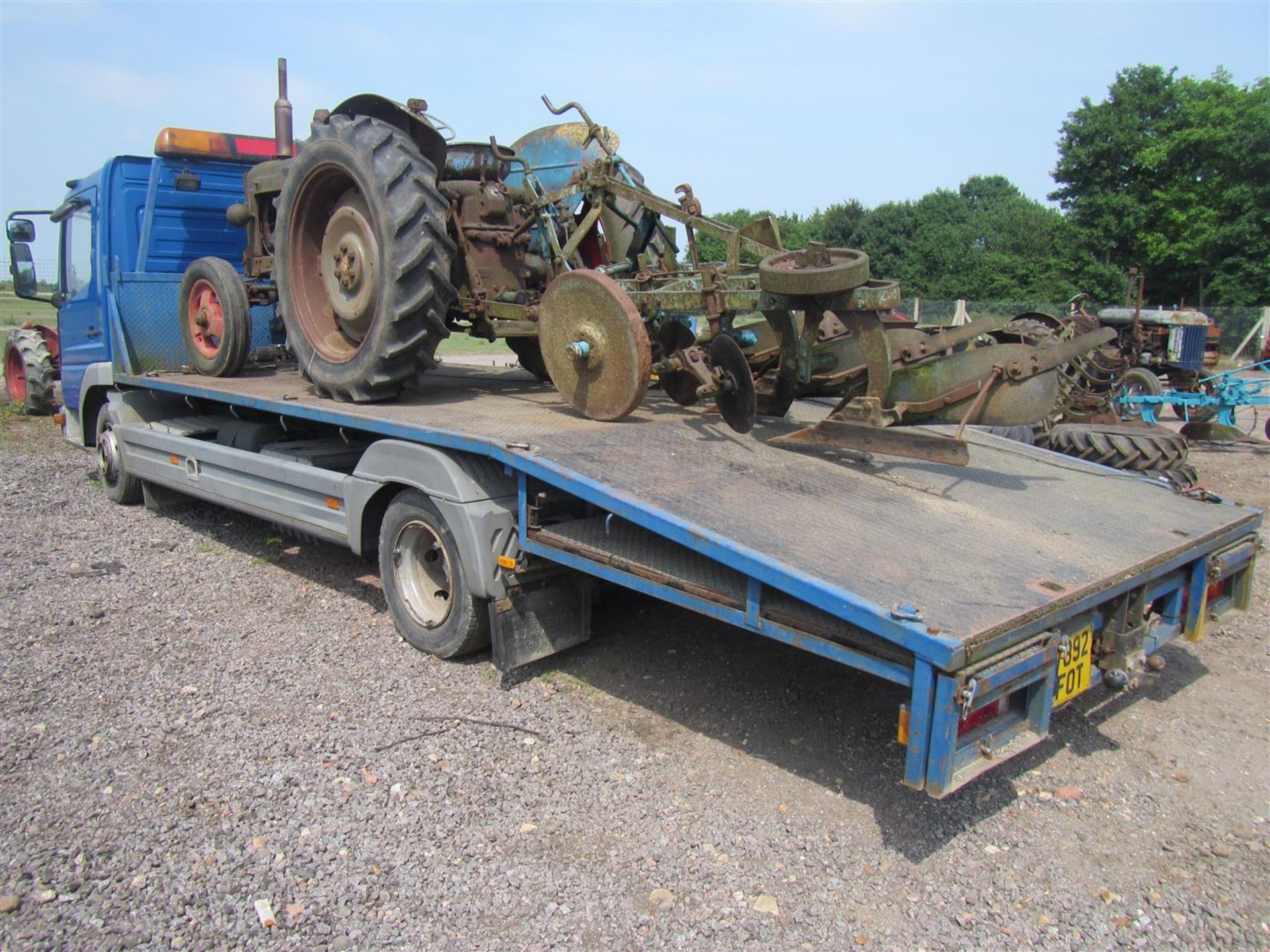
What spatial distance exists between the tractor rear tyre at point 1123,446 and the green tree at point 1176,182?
2620cm

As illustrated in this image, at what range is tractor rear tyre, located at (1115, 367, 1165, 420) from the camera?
451 inches

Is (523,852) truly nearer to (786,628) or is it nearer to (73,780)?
(786,628)

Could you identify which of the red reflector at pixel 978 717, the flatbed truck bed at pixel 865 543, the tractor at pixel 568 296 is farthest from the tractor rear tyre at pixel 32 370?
the red reflector at pixel 978 717

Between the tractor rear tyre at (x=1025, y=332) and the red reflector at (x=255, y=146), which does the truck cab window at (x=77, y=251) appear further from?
the tractor rear tyre at (x=1025, y=332)

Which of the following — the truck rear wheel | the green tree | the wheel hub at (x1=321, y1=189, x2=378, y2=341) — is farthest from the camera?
the green tree

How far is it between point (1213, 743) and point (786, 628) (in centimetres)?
208

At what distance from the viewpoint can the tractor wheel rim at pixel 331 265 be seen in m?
5.46

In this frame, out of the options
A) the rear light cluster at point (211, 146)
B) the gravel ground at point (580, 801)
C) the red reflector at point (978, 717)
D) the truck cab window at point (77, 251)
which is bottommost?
the gravel ground at point (580, 801)

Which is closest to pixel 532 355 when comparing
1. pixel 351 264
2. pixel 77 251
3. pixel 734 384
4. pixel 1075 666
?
pixel 351 264

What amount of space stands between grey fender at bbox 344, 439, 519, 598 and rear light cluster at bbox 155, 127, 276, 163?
4.49 metres

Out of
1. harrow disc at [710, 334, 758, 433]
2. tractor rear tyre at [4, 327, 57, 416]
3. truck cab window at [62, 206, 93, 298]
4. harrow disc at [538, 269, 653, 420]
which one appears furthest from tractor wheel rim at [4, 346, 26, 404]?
harrow disc at [710, 334, 758, 433]

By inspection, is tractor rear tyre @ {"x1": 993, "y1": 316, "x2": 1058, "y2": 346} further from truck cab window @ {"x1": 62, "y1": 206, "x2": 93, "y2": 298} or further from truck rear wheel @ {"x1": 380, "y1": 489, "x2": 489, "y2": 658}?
truck cab window @ {"x1": 62, "y1": 206, "x2": 93, "y2": 298}

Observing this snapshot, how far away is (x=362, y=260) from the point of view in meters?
5.44

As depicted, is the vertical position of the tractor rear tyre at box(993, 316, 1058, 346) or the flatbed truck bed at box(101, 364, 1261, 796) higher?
the tractor rear tyre at box(993, 316, 1058, 346)
